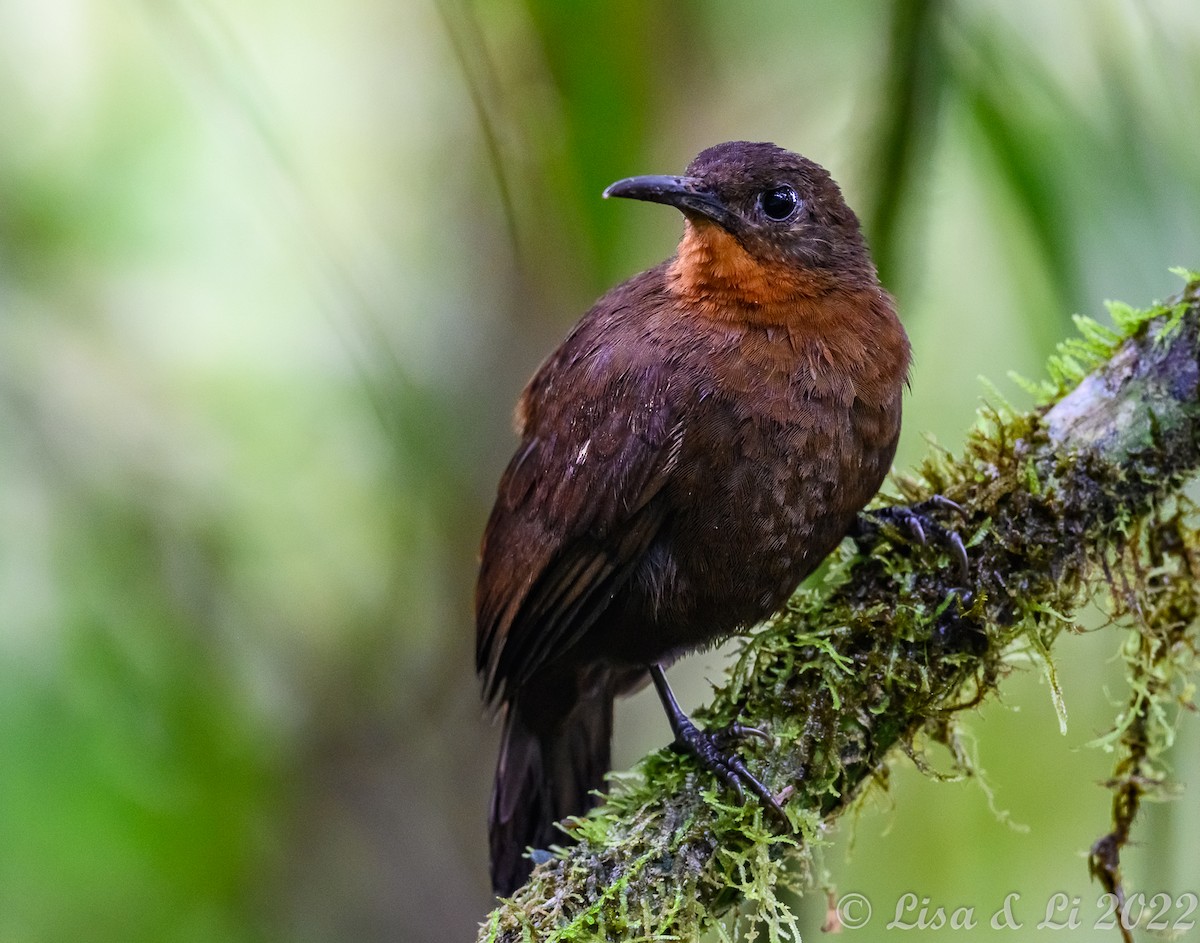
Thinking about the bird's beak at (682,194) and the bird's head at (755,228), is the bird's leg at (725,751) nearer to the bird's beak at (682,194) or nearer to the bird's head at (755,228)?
the bird's head at (755,228)

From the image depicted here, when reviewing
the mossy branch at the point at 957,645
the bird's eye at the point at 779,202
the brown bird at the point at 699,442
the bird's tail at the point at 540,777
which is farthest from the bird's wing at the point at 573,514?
the bird's eye at the point at 779,202

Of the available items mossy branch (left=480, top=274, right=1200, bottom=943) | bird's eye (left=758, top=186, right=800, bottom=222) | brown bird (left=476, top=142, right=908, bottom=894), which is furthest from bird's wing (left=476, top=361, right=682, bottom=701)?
bird's eye (left=758, top=186, right=800, bottom=222)

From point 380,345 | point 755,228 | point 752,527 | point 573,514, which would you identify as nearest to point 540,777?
point 573,514

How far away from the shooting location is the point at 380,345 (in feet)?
9.64

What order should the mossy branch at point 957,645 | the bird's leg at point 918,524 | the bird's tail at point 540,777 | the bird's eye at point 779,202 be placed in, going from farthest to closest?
the bird's tail at point 540,777
the bird's eye at point 779,202
the bird's leg at point 918,524
the mossy branch at point 957,645

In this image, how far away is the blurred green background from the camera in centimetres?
260

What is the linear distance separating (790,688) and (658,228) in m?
2.23

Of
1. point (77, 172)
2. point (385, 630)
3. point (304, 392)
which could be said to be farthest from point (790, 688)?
point (77, 172)

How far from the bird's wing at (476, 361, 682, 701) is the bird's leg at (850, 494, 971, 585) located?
0.46m

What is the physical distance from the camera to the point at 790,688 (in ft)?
7.57

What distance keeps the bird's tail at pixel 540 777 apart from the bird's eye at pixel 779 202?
1.31 metres

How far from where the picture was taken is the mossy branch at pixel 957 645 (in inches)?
84.1

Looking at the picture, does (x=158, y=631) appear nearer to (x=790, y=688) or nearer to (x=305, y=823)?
(x=305, y=823)

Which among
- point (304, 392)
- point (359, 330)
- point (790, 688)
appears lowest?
point (790, 688)
